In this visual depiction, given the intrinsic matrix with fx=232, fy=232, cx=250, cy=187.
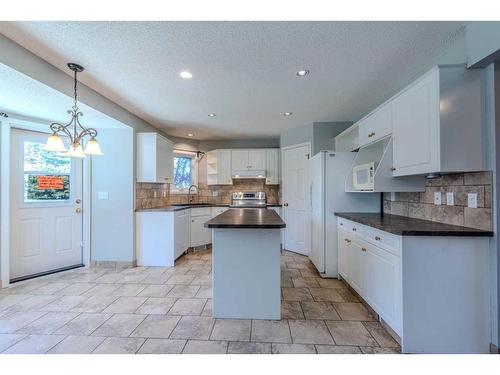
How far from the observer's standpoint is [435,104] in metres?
1.73

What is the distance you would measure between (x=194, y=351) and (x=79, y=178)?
3.33 meters

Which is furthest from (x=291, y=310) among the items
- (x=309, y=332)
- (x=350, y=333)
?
(x=350, y=333)

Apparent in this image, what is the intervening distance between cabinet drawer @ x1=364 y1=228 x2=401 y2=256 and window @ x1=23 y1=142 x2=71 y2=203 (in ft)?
13.9

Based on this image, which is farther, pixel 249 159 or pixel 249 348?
pixel 249 159

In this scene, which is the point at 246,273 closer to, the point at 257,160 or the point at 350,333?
the point at 350,333

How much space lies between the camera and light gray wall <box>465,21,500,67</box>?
1531mm

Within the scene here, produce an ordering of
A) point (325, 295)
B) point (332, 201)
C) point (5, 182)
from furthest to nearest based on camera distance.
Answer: point (332, 201) < point (5, 182) < point (325, 295)

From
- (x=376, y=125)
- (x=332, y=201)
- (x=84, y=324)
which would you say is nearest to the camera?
(x=84, y=324)

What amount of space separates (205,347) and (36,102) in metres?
3.06

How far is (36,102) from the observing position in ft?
8.41

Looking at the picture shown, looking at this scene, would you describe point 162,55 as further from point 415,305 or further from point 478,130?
point 415,305

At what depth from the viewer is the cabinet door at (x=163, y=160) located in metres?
3.97

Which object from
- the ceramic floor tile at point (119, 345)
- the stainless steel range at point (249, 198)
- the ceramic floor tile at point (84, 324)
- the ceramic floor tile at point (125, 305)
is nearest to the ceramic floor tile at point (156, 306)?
the ceramic floor tile at point (125, 305)
